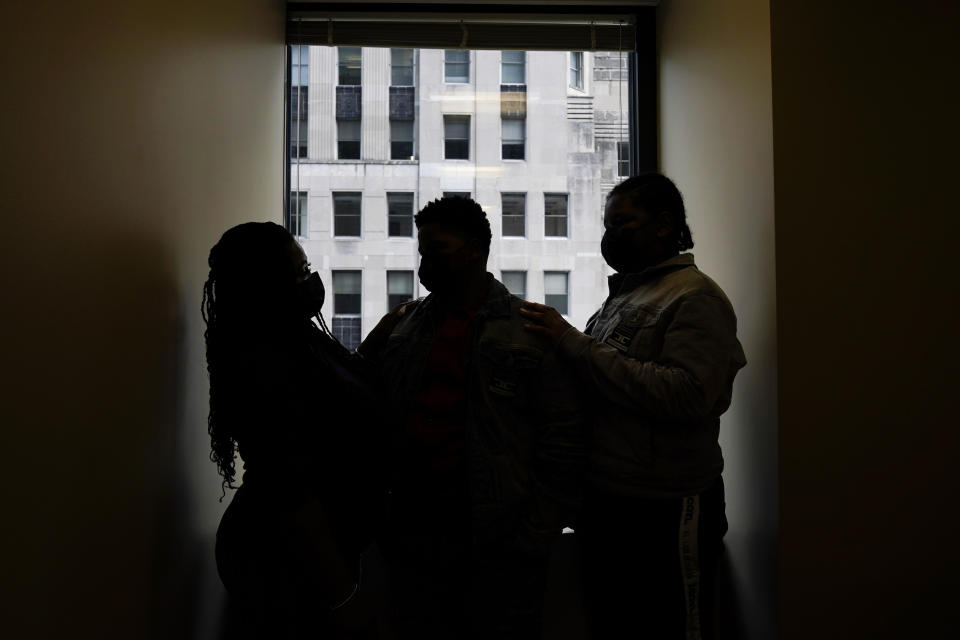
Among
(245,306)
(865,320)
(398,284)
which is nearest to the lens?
(245,306)

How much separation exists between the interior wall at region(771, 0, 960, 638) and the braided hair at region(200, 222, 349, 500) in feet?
3.88

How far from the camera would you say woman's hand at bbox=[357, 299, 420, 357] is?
198 centimetres

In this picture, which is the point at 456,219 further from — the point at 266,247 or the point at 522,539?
the point at 522,539

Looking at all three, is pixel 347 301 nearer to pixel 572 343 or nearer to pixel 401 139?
pixel 401 139

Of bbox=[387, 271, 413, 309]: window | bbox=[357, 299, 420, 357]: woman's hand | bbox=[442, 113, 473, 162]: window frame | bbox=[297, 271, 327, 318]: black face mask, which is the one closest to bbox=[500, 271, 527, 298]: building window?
bbox=[387, 271, 413, 309]: window

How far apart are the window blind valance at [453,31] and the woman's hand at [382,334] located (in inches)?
54.1

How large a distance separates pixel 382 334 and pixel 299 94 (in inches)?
56.0

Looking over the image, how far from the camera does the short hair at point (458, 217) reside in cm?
179

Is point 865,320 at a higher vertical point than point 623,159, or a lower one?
lower

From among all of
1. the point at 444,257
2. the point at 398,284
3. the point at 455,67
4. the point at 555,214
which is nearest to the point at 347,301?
the point at 398,284

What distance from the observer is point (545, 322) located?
1.79m

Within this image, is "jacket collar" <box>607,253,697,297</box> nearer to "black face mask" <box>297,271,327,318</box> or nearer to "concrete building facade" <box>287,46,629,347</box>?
"black face mask" <box>297,271,327,318</box>

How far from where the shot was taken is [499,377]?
68.5 inches

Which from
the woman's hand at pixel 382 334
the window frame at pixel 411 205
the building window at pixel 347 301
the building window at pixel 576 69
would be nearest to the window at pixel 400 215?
the window frame at pixel 411 205
